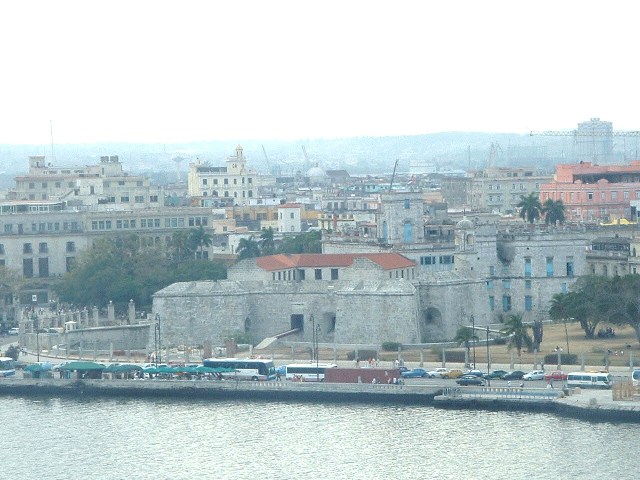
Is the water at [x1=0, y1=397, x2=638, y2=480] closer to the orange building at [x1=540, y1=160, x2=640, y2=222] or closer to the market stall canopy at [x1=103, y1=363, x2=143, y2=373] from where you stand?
the market stall canopy at [x1=103, y1=363, x2=143, y2=373]

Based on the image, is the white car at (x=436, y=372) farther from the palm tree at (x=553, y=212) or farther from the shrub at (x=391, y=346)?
the palm tree at (x=553, y=212)

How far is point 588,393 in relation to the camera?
8025 centimetres

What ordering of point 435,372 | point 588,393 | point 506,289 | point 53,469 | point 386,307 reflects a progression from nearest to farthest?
point 53,469 < point 588,393 < point 435,372 < point 386,307 < point 506,289

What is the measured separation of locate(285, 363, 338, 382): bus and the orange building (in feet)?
172

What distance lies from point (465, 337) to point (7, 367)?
21973mm

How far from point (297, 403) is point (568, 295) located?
1722 cm

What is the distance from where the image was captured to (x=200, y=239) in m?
123

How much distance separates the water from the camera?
69.2 m

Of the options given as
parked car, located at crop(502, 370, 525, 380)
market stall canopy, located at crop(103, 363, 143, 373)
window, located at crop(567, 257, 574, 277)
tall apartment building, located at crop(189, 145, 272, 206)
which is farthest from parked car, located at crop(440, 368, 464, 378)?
tall apartment building, located at crop(189, 145, 272, 206)

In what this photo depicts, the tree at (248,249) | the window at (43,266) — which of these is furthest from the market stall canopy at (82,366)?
the tree at (248,249)

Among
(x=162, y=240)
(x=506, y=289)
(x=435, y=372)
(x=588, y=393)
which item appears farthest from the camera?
(x=162, y=240)

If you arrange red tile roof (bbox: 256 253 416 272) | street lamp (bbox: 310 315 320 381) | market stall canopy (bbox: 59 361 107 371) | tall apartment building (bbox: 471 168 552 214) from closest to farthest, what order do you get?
market stall canopy (bbox: 59 361 107 371), street lamp (bbox: 310 315 320 381), red tile roof (bbox: 256 253 416 272), tall apartment building (bbox: 471 168 552 214)

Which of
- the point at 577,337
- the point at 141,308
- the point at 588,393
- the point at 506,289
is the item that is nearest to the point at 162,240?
the point at 141,308

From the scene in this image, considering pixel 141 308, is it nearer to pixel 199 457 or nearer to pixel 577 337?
pixel 577 337
